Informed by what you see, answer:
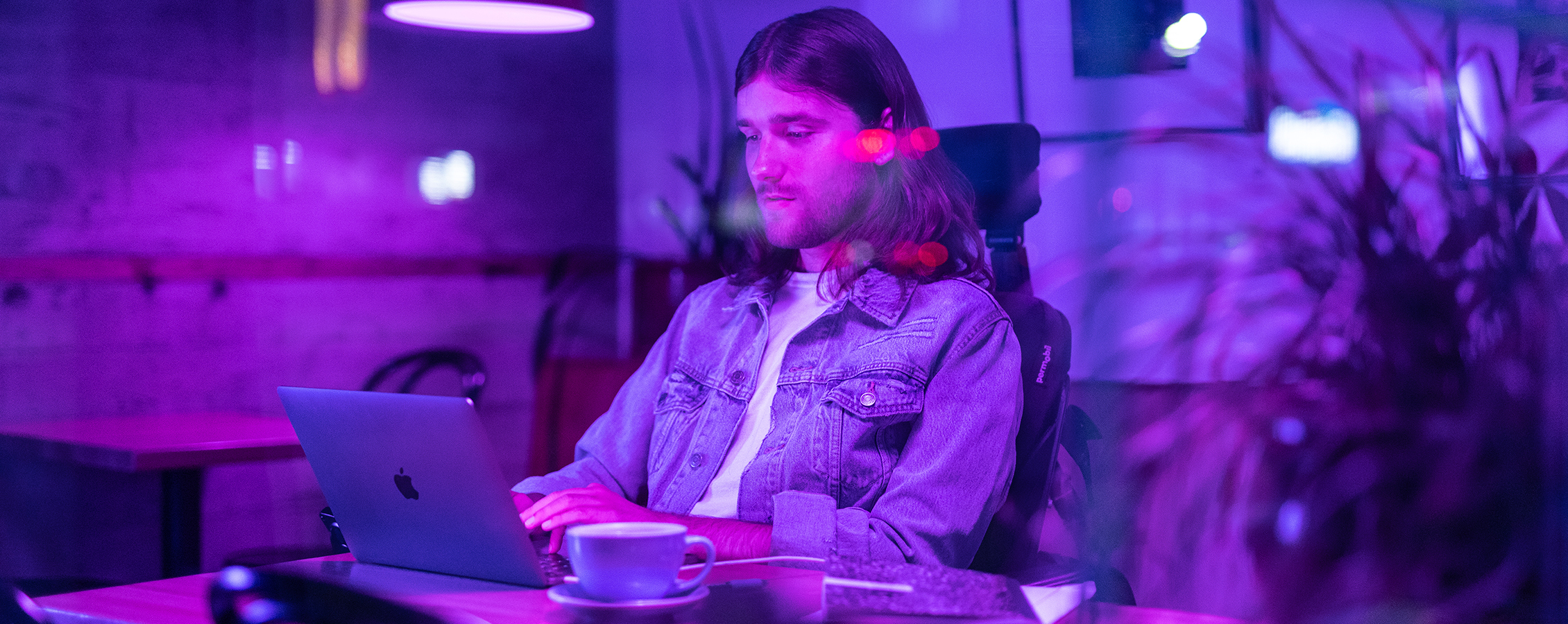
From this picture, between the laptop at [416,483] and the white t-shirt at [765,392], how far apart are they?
447 millimetres

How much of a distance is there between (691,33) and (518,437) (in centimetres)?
152

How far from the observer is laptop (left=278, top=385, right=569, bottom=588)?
0.92 metres

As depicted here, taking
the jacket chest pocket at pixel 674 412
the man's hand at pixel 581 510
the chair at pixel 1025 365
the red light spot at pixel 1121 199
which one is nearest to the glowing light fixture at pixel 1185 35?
the red light spot at pixel 1121 199

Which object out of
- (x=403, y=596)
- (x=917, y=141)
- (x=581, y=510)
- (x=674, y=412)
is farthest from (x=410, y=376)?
(x=403, y=596)

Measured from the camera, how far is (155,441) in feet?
7.63

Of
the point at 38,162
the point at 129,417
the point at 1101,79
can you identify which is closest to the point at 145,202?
the point at 38,162

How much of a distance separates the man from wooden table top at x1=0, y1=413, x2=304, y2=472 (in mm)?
963

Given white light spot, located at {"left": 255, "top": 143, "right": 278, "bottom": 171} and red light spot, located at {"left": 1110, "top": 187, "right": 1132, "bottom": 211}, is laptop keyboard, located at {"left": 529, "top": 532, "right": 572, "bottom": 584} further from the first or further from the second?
white light spot, located at {"left": 255, "top": 143, "right": 278, "bottom": 171}

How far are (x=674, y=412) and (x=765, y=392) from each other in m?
0.15

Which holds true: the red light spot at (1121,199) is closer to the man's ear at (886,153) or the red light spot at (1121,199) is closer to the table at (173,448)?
the man's ear at (886,153)

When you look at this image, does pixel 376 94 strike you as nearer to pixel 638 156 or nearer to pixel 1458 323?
pixel 638 156

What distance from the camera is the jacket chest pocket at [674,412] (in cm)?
162

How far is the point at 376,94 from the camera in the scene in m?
3.56

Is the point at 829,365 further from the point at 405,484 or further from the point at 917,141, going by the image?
the point at 405,484
